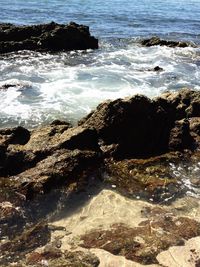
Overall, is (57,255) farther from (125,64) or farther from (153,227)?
(125,64)

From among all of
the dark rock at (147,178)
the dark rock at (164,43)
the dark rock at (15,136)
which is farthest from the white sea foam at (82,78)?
the dark rock at (147,178)

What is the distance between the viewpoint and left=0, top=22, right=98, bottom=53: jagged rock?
2798 centimetres

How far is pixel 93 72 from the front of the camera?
22.1 meters

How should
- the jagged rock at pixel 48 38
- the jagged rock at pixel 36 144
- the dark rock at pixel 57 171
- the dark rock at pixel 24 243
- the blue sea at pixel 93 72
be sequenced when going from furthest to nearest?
the jagged rock at pixel 48 38 < the blue sea at pixel 93 72 < the jagged rock at pixel 36 144 < the dark rock at pixel 57 171 < the dark rock at pixel 24 243

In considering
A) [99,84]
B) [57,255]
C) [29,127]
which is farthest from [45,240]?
[99,84]

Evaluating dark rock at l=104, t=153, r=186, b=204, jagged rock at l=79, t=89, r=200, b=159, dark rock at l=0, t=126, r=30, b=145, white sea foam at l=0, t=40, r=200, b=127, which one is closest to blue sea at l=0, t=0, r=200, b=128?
white sea foam at l=0, t=40, r=200, b=127

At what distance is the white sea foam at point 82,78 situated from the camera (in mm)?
16500

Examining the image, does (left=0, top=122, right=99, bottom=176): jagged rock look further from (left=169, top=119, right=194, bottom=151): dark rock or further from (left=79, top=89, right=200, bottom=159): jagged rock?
(left=169, top=119, right=194, bottom=151): dark rock

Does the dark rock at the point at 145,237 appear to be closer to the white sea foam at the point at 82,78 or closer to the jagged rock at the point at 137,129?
the jagged rock at the point at 137,129

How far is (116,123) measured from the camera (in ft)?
40.5

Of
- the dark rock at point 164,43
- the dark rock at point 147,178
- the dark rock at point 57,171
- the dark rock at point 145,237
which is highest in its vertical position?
the dark rock at point 164,43

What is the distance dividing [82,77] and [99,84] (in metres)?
1.49

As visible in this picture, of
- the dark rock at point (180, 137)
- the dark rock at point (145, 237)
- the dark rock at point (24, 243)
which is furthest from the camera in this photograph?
the dark rock at point (180, 137)

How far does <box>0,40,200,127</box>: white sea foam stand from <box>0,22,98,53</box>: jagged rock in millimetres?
1256
